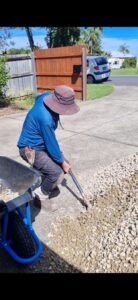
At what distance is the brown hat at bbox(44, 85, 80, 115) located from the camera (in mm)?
3363

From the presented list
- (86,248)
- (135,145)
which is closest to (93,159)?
(135,145)

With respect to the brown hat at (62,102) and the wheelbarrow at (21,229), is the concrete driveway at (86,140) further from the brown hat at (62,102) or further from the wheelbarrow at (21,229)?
the brown hat at (62,102)

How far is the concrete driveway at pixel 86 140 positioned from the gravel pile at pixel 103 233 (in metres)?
0.23

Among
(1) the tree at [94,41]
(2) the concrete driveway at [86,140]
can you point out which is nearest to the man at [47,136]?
(2) the concrete driveway at [86,140]

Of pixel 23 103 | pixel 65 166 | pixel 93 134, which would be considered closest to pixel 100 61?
pixel 23 103

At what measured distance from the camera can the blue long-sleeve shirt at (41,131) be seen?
3424 mm

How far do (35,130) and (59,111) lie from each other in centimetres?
43

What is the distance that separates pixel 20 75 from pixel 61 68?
5.70 ft

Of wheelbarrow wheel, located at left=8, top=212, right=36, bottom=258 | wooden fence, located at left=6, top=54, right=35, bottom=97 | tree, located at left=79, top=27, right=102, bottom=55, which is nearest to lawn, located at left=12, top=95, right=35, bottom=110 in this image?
wooden fence, located at left=6, top=54, right=35, bottom=97

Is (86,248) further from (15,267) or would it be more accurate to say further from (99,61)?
(99,61)

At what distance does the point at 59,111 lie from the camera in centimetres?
335

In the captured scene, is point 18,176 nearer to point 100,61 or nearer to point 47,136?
point 47,136

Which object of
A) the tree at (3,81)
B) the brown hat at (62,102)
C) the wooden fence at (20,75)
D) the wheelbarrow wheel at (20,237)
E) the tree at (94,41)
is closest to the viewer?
the wheelbarrow wheel at (20,237)

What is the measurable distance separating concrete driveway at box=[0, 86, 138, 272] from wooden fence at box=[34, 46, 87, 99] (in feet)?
3.91
